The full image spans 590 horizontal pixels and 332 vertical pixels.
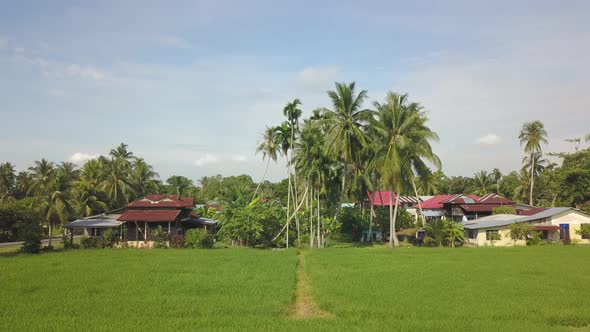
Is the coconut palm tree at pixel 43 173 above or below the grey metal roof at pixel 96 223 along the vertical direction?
above

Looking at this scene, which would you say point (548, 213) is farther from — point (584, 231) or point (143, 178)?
point (143, 178)

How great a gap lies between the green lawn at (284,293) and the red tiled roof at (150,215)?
1089cm

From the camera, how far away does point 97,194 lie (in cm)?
4906

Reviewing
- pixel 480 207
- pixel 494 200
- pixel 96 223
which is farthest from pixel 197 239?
pixel 494 200

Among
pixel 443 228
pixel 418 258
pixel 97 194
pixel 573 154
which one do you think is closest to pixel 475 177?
pixel 573 154

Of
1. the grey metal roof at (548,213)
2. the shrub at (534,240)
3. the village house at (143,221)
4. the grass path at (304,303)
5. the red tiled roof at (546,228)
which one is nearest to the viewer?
the grass path at (304,303)

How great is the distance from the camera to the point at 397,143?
1350 inches

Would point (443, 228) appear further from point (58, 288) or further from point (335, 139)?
point (58, 288)

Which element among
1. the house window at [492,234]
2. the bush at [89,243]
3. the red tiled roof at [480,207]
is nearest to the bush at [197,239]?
the bush at [89,243]

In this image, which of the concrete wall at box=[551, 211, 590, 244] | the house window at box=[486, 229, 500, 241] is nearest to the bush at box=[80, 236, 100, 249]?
the house window at box=[486, 229, 500, 241]

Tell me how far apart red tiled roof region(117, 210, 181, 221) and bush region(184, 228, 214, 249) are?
274 cm

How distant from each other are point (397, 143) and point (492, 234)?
12727 mm

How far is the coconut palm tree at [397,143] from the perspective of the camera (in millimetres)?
34406

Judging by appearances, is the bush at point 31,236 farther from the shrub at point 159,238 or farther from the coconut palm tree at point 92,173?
the coconut palm tree at point 92,173
